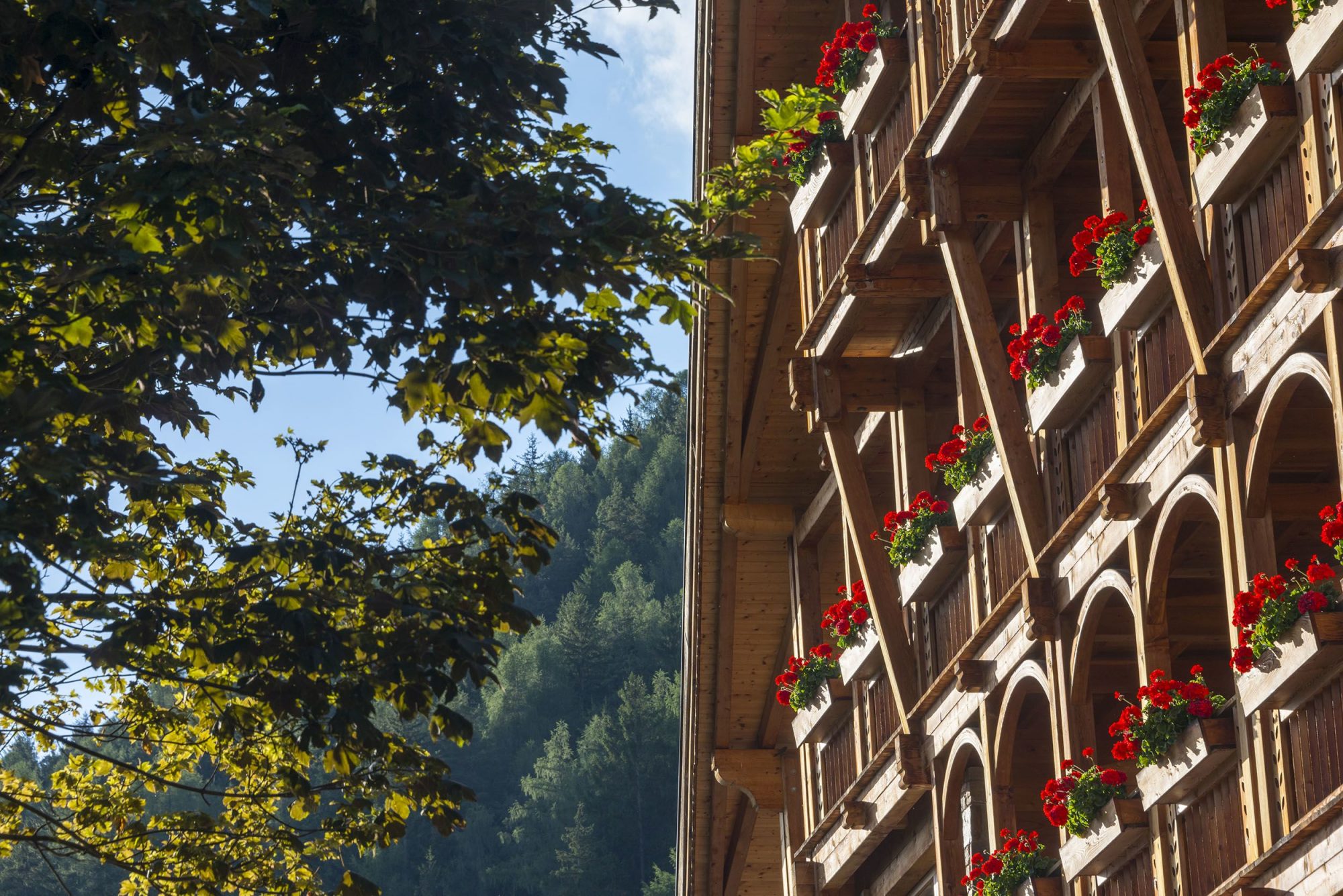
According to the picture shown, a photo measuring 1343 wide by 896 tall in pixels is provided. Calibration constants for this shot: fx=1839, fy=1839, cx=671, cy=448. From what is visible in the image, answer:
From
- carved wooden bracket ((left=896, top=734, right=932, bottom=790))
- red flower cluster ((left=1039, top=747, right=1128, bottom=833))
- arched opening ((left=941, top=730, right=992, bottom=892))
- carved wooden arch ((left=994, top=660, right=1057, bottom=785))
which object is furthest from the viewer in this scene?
carved wooden bracket ((left=896, top=734, right=932, bottom=790))

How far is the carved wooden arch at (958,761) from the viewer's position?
1292 centimetres

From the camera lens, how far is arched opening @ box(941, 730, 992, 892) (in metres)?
13.2

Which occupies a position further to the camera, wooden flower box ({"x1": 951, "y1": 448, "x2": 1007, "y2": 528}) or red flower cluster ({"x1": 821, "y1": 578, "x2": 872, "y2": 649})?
red flower cluster ({"x1": 821, "y1": 578, "x2": 872, "y2": 649})

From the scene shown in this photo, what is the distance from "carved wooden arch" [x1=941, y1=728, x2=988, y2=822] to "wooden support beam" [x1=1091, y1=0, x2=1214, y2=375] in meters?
4.17

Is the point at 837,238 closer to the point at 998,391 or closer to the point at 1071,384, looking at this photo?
the point at 998,391

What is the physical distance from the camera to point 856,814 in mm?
15375

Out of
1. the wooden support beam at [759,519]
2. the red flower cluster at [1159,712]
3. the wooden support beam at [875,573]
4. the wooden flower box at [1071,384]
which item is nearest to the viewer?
the red flower cluster at [1159,712]

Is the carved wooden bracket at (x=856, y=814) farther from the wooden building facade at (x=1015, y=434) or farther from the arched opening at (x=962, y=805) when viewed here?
the arched opening at (x=962, y=805)

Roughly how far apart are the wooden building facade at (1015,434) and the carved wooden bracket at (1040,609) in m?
0.02

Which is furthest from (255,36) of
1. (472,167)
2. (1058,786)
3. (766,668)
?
(766,668)

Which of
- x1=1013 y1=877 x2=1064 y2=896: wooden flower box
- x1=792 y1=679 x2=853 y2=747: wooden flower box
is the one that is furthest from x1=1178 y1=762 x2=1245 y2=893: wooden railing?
x1=792 y1=679 x2=853 y2=747: wooden flower box

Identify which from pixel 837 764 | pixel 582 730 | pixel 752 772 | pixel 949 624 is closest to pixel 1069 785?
pixel 949 624

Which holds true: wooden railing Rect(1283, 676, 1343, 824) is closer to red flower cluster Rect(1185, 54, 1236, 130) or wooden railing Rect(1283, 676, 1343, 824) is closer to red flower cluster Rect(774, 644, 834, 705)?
red flower cluster Rect(1185, 54, 1236, 130)

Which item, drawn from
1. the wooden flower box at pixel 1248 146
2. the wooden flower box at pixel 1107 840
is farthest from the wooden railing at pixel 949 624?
the wooden flower box at pixel 1248 146
